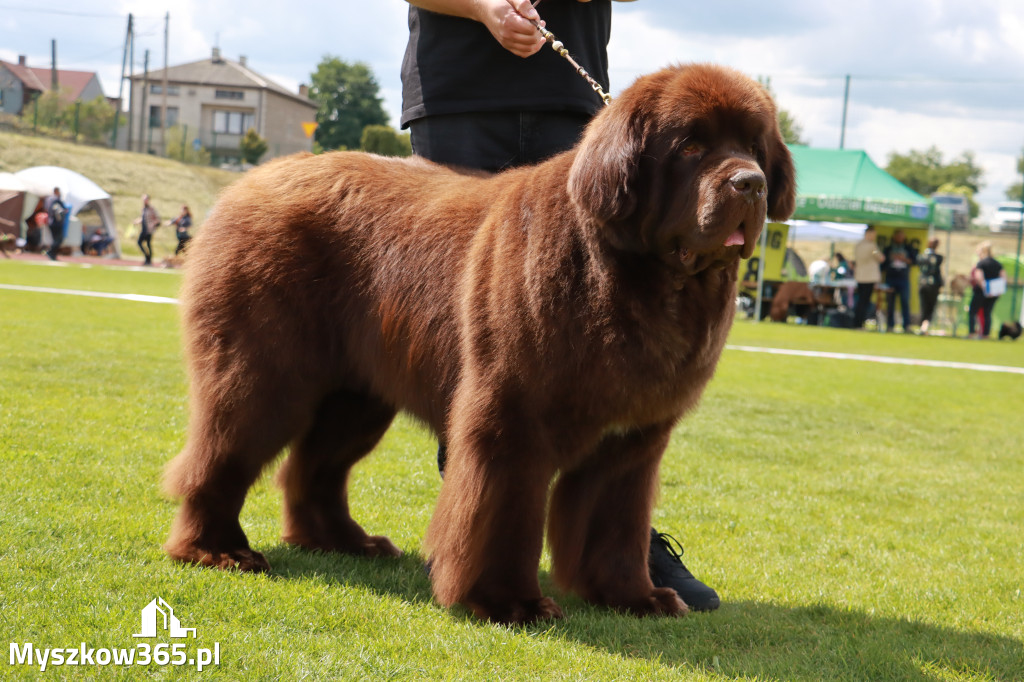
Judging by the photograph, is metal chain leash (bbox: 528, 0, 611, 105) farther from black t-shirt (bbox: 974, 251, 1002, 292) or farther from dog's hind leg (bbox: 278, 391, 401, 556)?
black t-shirt (bbox: 974, 251, 1002, 292)

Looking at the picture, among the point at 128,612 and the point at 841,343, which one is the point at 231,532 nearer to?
the point at 128,612

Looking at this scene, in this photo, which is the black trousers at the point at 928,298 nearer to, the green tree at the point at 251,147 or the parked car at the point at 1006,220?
the parked car at the point at 1006,220

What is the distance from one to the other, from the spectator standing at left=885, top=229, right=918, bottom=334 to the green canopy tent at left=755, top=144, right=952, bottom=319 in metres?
0.45

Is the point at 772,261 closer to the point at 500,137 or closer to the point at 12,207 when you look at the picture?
the point at 500,137

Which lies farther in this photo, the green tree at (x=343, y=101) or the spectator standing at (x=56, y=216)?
the green tree at (x=343, y=101)

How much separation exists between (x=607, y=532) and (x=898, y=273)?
17.4 metres

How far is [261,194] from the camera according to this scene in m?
3.00

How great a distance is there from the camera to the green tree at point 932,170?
245ft

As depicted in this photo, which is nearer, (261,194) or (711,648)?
(711,648)

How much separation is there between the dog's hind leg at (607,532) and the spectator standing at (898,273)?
56.1ft

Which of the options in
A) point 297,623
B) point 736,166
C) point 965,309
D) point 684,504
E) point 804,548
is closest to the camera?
point 736,166

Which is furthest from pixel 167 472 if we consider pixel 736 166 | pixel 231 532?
pixel 736 166

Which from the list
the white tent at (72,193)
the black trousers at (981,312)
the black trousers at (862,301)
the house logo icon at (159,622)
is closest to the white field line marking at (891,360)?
the black trousers at (862,301)

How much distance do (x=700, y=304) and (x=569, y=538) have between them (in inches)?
31.6
